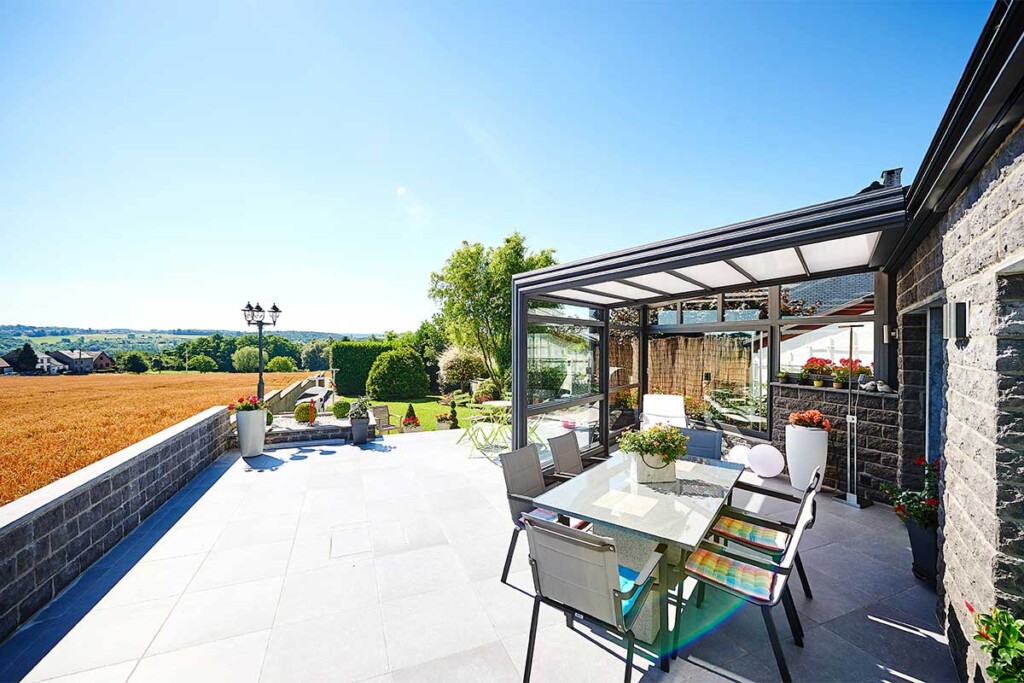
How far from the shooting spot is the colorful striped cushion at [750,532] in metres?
2.68

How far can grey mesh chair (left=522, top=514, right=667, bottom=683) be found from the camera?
1.81m

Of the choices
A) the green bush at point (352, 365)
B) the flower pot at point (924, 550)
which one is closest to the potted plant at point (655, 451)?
the flower pot at point (924, 550)

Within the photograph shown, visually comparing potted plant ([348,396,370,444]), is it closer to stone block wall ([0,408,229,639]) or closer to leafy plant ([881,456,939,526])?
stone block wall ([0,408,229,639])

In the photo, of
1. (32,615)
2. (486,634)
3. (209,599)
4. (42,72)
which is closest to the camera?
(486,634)

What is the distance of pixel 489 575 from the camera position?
10.2 ft

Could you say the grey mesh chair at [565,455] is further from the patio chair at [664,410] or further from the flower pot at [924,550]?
the patio chair at [664,410]

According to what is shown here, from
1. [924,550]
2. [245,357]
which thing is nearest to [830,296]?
[924,550]

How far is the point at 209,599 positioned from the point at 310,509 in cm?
160

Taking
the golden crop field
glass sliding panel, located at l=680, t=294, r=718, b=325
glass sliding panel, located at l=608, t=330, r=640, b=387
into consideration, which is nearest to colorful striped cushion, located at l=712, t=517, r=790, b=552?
glass sliding panel, located at l=608, t=330, r=640, b=387

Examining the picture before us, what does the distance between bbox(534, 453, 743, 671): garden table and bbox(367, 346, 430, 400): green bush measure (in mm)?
14253

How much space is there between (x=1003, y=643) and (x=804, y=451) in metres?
3.78

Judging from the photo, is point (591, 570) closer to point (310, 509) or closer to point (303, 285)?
point (310, 509)

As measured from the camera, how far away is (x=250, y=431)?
257 inches

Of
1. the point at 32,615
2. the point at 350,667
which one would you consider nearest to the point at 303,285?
the point at 32,615
